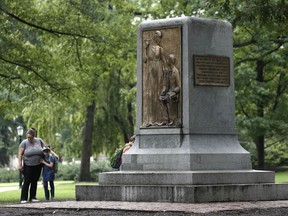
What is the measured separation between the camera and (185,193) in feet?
45.0

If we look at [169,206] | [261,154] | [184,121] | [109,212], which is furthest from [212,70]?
[261,154]

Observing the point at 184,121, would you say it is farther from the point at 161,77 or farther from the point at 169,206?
the point at 169,206

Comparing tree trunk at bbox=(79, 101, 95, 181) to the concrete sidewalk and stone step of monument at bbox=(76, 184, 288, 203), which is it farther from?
the concrete sidewalk

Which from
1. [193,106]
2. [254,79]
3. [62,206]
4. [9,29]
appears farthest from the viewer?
[254,79]

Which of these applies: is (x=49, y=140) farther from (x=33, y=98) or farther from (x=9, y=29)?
(x=9, y=29)

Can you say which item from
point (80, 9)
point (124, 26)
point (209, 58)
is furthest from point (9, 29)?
point (209, 58)

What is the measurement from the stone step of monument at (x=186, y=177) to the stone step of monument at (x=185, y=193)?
1.21 ft

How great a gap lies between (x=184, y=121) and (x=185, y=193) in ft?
6.43

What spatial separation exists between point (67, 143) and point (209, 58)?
28.8 meters

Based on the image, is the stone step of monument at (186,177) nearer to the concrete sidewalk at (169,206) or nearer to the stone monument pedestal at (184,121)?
the stone monument pedestal at (184,121)

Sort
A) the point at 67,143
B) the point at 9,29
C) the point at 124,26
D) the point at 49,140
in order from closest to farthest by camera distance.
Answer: the point at 9,29, the point at 124,26, the point at 49,140, the point at 67,143

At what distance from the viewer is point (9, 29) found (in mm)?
25406

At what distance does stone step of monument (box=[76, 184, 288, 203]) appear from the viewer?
13.8m

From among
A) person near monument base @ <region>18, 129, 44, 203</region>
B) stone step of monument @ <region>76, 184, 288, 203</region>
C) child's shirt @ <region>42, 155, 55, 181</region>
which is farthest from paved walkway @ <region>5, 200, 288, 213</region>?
child's shirt @ <region>42, 155, 55, 181</region>
